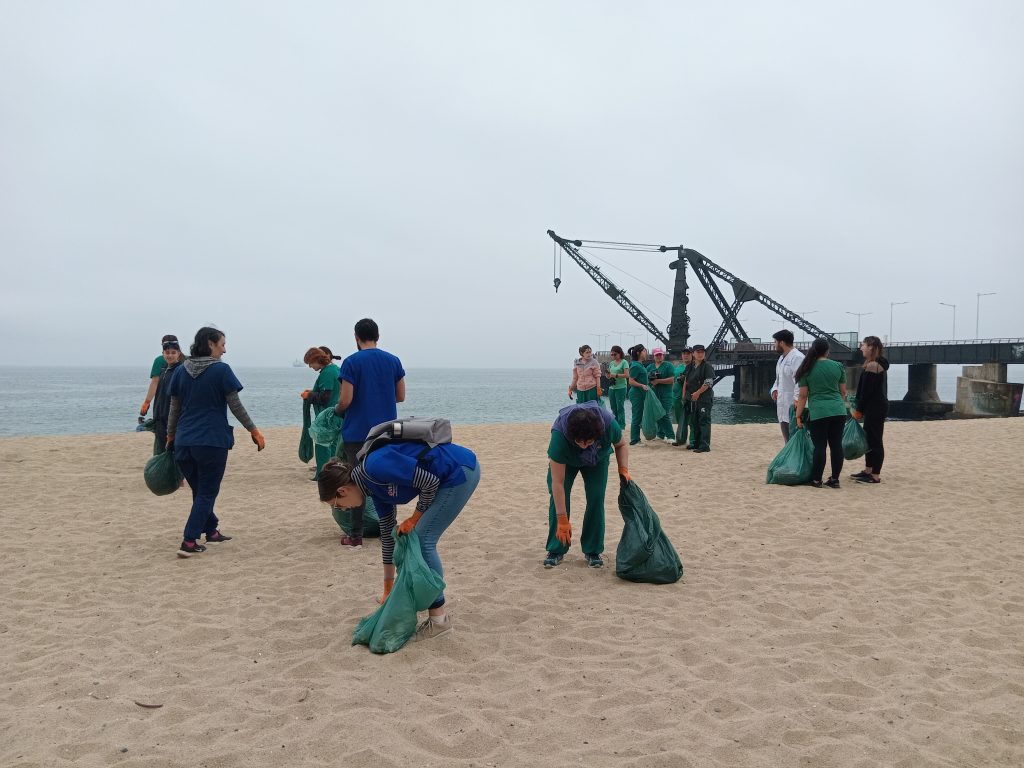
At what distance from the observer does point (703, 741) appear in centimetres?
257

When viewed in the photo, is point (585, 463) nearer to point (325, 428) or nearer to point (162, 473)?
point (325, 428)

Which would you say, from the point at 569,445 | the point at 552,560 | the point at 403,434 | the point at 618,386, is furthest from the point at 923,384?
the point at 403,434

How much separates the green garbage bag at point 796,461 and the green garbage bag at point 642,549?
3.49 meters

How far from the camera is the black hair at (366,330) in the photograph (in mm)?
4773

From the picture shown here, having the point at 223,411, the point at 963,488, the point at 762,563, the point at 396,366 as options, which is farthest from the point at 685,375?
the point at 223,411

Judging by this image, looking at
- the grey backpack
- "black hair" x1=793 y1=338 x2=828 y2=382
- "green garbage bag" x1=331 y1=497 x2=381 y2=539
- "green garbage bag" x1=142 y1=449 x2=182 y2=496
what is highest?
"black hair" x1=793 y1=338 x2=828 y2=382

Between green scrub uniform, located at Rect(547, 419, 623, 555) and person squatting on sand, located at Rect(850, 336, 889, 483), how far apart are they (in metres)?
3.88

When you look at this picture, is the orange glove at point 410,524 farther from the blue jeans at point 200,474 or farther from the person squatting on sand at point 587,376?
the person squatting on sand at point 587,376

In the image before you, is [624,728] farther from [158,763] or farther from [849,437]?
[849,437]

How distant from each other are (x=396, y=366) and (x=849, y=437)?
18.1ft

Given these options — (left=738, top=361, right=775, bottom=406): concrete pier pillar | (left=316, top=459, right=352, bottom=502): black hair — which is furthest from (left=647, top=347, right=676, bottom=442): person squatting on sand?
(left=738, top=361, right=775, bottom=406): concrete pier pillar

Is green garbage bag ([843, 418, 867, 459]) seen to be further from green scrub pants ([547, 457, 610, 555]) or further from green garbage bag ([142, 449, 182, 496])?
green garbage bag ([142, 449, 182, 496])

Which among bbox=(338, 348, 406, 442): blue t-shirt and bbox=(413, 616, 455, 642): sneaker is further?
bbox=(338, 348, 406, 442): blue t-shirt

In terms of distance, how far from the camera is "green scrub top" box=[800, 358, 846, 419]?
6828mm
